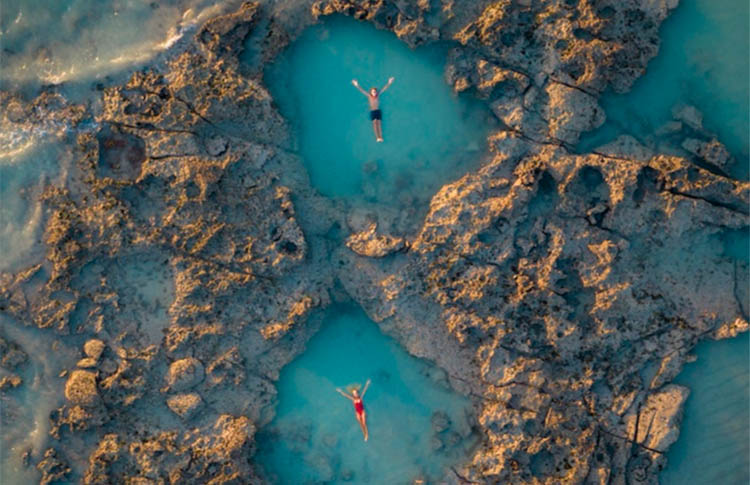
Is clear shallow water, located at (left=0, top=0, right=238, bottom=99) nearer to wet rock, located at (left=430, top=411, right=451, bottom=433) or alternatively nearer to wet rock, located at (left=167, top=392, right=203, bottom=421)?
wet rock, located at (left=167, top=392, right=203, bottom=421)

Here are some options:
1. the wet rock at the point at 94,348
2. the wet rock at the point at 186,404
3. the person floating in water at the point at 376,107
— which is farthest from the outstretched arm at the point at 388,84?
the wet rock at the point at 94,348

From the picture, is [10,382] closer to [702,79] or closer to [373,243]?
[373,243]

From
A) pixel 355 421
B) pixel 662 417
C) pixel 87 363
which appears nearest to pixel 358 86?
pixel 355 421

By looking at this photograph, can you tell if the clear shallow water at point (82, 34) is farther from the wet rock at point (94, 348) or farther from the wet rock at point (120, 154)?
the wet rock at point (94, 348)

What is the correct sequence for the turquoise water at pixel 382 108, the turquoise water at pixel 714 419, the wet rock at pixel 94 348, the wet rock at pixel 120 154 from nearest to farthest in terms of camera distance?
the wet rock at pixel 94 348 → the wet rock at pixel 120 154 → the turquoise water at pixel 714 419 → the turquoise water at pixel 382 108

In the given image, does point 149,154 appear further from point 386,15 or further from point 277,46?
point 386,15

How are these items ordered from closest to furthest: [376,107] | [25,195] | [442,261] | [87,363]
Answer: [87,363] → [442,261] → [25,195] → [376,107]

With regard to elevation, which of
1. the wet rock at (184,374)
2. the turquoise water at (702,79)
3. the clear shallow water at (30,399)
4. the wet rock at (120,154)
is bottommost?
the clear shallow water at (30,399)
